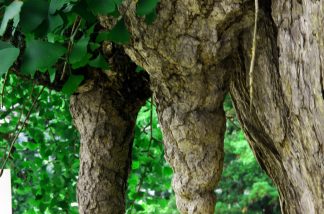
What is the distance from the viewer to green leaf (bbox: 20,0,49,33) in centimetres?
70

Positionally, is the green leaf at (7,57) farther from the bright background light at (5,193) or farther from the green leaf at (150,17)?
the bright background light at (5,193)

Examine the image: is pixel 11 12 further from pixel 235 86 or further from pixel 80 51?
pixel 235 86

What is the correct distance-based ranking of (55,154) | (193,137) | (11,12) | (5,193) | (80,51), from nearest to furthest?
(11,12)
(80,51)
(193,137)
(55,154)
(5,193)

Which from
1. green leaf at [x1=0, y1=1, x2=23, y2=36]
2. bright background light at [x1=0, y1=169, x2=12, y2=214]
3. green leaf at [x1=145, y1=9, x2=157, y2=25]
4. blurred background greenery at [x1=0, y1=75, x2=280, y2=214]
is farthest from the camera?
bright background light at [x1=0, y1=169, x2=12, y2=214]

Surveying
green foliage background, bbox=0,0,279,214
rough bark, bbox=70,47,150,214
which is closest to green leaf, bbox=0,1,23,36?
green foliage background, bbox=0,0,279,214

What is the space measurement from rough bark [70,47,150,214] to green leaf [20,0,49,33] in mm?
690

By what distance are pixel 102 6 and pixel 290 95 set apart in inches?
12.5

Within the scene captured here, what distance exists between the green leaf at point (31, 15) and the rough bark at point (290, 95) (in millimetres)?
342

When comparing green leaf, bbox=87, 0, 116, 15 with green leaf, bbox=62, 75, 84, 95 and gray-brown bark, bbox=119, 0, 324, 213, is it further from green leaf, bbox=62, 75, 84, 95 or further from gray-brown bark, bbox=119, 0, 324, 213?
green leaf, bbox=62, 75, 84, 95

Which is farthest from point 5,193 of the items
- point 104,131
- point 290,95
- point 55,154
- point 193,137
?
point 290,95

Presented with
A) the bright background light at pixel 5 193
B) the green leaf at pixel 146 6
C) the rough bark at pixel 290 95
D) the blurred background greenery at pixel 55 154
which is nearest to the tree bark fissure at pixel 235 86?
the rough bark at pixel 290 95

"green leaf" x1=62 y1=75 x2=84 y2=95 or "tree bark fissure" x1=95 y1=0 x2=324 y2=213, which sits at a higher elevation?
"green leaf" x1=62 y1=75 x2=84 y2=95

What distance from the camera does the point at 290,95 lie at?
921 mm

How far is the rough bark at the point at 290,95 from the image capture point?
0.87m
